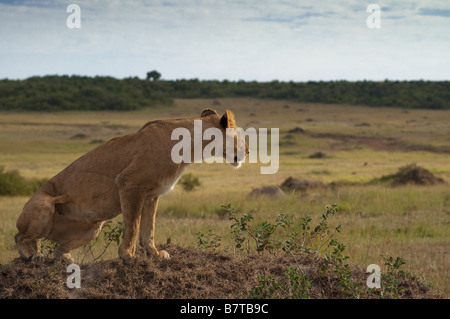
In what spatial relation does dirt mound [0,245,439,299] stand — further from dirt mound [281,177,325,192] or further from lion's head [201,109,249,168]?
dirt mound [281,177,325,192]

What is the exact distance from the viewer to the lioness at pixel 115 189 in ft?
18.7

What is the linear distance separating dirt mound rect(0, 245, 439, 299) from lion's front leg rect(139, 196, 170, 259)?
0.11 m

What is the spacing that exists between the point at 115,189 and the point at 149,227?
1.85 feet

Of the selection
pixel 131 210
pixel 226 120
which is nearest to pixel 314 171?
pixel 226 120

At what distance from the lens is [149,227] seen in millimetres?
6184

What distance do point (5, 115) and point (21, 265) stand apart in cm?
6164

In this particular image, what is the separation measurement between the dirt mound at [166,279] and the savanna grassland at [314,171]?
3.24 ft

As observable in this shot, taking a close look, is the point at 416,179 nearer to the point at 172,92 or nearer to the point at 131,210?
the point at 131,210

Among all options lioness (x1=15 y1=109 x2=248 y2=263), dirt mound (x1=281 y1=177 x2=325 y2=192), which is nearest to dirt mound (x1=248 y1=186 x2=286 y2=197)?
dirt mound (x1=281 y1=177 x2=325 y2=192)

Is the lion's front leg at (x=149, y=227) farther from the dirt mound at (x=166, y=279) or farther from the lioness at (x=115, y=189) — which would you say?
the dirt mound at (x=166, y=279)

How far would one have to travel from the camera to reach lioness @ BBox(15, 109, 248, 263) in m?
5.71

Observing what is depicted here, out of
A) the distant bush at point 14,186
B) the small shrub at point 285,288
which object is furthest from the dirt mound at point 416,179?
the small shrub at point 285,288

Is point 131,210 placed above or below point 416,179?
above
